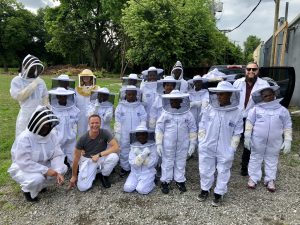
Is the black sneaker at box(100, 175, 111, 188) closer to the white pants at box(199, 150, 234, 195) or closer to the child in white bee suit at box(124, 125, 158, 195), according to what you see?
the child in white bee suit at box(124, 125, 158, 195)

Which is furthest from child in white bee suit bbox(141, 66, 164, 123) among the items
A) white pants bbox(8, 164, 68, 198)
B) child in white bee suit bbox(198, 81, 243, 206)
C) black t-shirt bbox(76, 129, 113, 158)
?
white pants bbox(8, 164, 68, 198)

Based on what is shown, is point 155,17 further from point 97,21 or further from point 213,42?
point 97,21

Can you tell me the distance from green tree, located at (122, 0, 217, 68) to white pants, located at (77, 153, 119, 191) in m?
13.0

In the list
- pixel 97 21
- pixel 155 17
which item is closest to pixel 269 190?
pixel 155 17

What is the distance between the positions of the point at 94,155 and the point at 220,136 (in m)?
2.10

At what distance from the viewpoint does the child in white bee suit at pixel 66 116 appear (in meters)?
5.66

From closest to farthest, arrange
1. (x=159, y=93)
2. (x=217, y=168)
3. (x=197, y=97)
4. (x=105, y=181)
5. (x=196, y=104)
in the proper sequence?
(x=217, y=168), (x=105, y=181), (x=159, y=93), (x=196, y=104), (x=197, y=97)

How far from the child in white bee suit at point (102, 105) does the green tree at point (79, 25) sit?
2699cm

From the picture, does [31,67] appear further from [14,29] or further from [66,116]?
[14,29]

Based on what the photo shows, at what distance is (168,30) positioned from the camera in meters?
17.4

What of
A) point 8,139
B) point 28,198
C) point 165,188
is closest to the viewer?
point 28,198

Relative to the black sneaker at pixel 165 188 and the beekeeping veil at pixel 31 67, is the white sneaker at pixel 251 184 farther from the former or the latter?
the beekeeping veil at pixel 31 67

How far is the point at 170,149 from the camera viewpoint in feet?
16.3

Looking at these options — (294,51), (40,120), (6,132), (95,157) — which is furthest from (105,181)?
(294,51)
